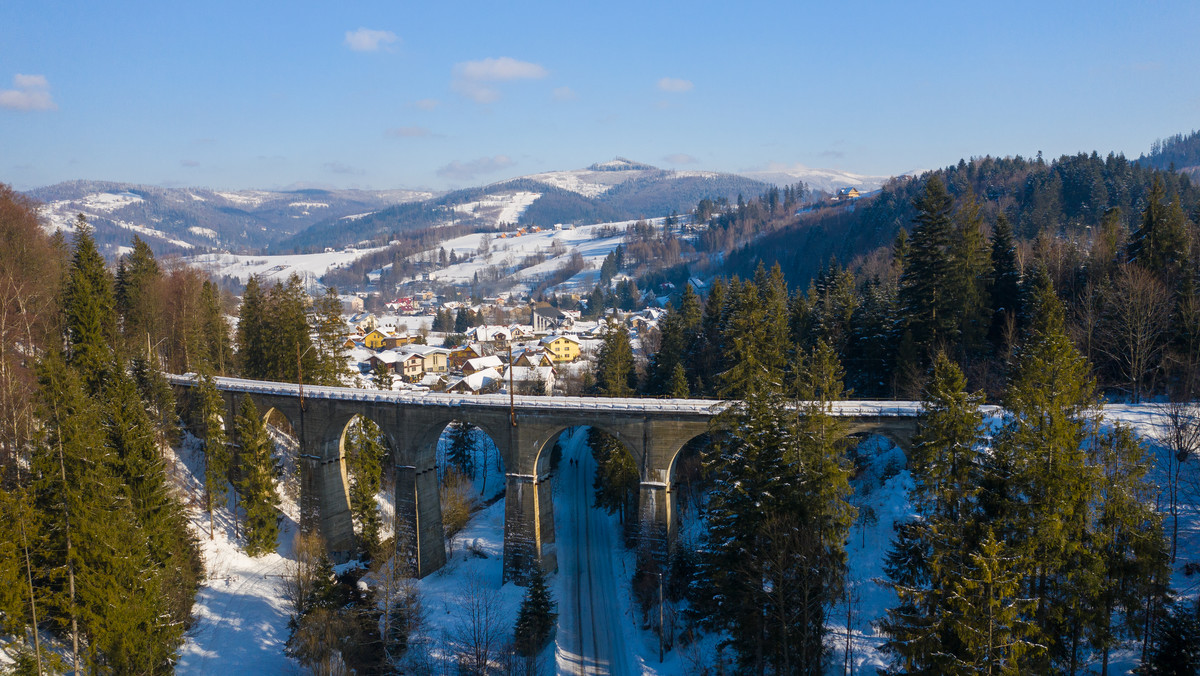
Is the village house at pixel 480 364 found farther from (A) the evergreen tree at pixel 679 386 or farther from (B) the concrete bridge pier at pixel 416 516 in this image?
(A) the evergreen tree at pixel 679 386

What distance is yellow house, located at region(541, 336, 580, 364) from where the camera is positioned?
112625 mm

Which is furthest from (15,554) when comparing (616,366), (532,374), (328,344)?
(532,374)

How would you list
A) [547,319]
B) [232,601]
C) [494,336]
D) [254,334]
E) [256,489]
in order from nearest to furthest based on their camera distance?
[232,601]
[256,489]
[254,334]
[494,336]
[547,319]

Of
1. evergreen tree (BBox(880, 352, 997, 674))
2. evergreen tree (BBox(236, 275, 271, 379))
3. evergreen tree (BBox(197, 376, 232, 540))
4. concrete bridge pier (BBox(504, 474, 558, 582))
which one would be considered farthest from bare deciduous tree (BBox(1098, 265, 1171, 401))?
evergreen tree (BBox(236, 275, 271, 379))

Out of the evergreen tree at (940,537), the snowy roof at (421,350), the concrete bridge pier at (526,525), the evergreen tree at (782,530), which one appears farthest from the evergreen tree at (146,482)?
the snowy roof at (421,350)

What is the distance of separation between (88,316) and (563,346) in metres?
78.5

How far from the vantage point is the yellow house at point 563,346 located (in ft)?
370

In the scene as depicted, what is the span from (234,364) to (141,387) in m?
16.8

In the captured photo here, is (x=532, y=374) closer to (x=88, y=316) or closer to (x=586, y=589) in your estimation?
(x=586, y=589)

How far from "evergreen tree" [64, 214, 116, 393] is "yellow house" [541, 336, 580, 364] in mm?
70354

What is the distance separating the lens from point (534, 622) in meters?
31.2

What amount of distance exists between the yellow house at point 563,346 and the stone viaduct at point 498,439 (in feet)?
223

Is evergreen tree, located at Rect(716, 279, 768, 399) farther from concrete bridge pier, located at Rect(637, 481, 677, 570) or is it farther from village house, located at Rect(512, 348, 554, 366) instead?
village house, located at Rect(512, 348, 554, 366)

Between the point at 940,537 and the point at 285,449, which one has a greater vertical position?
the point at 940,537
